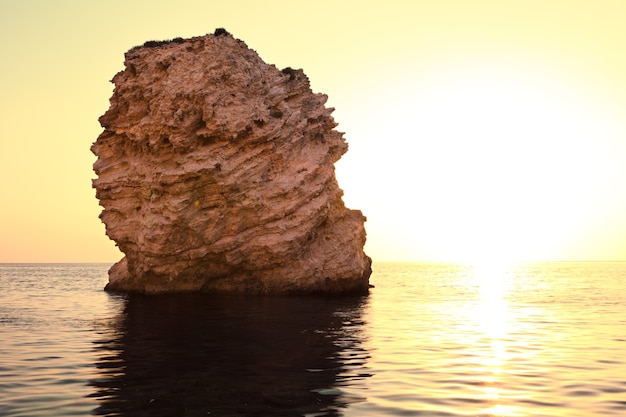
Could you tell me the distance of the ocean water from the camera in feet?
40.9

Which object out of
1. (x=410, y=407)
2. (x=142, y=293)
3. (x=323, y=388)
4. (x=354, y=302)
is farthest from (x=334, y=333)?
(x=142, y=293)

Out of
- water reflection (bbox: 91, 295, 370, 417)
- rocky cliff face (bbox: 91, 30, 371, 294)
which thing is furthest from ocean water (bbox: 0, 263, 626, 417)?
rocky cliff face (bbox: 91, 30, 371, 294)

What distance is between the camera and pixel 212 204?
4156cm

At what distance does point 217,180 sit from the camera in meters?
40.8

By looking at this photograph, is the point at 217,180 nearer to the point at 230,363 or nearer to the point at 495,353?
the point at 230,363

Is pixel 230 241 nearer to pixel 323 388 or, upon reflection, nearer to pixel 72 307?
pixel 72 307

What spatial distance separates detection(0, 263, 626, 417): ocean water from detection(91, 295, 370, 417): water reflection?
0.14 ft

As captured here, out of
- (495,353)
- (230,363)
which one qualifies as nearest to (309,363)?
(230,363)

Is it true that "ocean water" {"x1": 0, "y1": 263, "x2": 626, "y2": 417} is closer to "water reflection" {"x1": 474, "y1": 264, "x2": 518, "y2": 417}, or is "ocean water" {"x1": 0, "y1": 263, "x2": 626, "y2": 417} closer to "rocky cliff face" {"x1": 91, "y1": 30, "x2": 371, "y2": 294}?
"water reflection" {"x1": 474, "y1": 264, "x2": 518, "y2": 417}

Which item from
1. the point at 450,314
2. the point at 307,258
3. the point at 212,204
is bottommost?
the point at 450,314

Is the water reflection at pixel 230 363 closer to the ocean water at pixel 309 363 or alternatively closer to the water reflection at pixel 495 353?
the ocean water at pixel 309 363

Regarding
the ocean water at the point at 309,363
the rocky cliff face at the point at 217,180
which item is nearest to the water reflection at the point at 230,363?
the ocean water at the point at 309,363

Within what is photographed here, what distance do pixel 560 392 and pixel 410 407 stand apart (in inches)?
142

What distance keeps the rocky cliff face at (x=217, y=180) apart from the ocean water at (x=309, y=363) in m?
9.98
